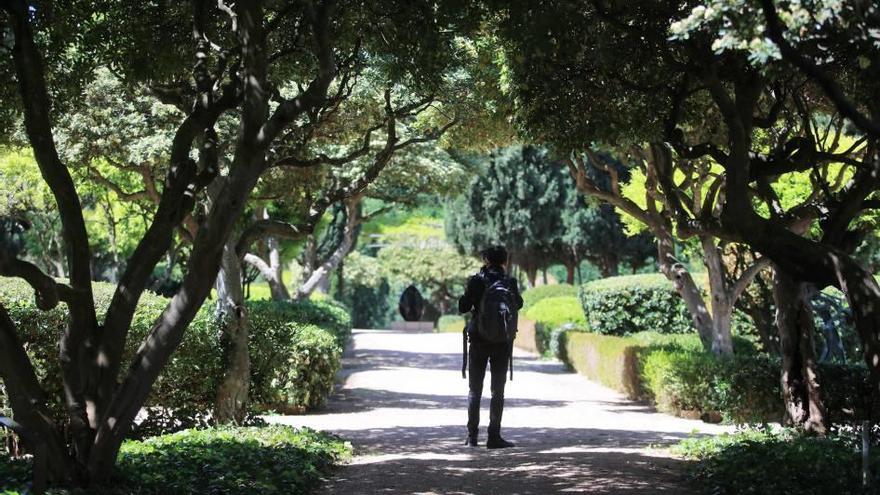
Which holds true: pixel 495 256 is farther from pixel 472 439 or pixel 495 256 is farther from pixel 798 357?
pixel 798 357

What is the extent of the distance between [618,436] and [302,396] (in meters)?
4.69

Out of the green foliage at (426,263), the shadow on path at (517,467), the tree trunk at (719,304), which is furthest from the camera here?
the green foliage at (426,263)

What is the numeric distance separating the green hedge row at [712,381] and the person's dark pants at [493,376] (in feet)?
8.38

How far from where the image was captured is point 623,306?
24.5 meters

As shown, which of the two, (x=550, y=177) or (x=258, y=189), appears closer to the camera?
(x=258, y=189)

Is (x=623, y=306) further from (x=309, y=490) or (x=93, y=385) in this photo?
(x=93, y=385)

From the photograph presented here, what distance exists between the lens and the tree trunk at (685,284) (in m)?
16.5

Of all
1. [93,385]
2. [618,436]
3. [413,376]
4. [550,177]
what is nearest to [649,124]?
[618,436]

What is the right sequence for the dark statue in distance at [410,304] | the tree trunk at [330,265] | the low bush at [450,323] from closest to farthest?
the tree trunk at [330,265], the low bush at [450,323], the dark statue in distance at [410,304]

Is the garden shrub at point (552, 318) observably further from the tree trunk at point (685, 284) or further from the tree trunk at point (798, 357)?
the tree trunk at point (798, 357)

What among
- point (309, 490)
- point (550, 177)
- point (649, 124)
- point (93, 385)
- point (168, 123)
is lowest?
point (309, 490)

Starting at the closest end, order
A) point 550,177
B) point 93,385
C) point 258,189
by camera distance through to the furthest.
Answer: point 93,385, point 258,189, point 550,177

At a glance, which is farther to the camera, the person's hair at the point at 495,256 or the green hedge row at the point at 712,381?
the green hedge row at the point at 712,381

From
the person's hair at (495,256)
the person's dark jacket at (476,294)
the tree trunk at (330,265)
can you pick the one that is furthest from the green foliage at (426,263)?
the person's dark jacket at (476,294)
